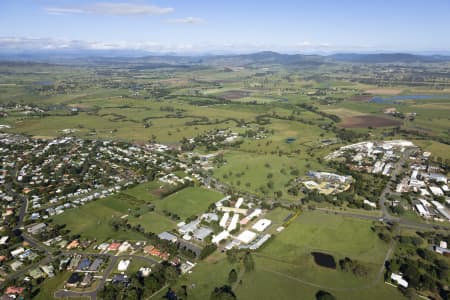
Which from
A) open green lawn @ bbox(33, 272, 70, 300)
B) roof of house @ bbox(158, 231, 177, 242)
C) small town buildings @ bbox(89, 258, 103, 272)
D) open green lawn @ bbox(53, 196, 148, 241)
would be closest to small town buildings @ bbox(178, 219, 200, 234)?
roof of house @ bbox(158, 231, 177, 242)

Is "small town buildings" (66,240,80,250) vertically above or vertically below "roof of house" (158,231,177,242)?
below

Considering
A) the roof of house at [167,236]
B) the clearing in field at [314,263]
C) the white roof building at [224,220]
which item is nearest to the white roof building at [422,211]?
the clearing in field at [314,263]

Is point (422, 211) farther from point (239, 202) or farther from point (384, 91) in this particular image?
A: point (384, 91)

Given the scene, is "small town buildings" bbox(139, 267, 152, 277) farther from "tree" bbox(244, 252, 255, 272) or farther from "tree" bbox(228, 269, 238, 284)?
"tree" bbox(244, 252, 255, 272)

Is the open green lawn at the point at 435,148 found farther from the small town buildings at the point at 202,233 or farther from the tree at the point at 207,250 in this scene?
the tree at the point at 207,250

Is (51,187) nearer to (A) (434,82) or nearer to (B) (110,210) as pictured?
(B) (110,210)

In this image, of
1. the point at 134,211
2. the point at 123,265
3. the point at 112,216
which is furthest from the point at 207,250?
the point at 112,216
